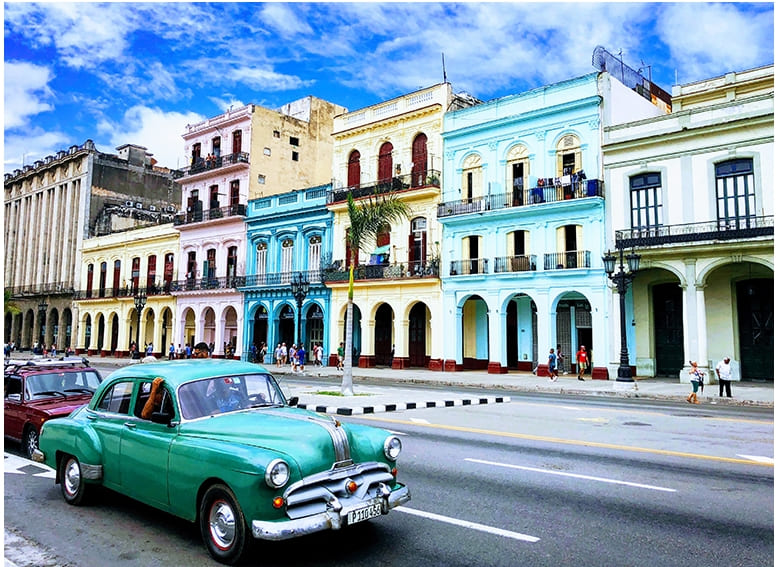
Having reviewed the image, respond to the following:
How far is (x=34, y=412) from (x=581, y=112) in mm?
25259

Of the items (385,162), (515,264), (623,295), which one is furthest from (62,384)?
(385,162)

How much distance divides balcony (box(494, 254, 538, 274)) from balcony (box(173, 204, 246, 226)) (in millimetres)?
19250

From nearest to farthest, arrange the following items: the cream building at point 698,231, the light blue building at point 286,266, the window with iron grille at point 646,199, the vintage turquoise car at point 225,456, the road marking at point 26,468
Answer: the vintage turquoise car at point 225,456
the road marking at point 26,468
the cream building at point 698,231
the window with iron grille at point 646,199
the light blue building at point 286,266

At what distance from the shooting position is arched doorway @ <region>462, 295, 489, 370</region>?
3228 centimetres

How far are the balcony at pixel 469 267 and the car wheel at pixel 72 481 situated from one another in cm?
2504

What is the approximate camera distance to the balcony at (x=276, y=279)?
37.4 metres

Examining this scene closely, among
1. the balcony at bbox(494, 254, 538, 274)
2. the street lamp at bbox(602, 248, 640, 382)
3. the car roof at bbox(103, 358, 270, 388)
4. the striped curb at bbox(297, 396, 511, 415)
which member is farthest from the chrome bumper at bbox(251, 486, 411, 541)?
the balcony at bbox(494, 254, 538, 274)

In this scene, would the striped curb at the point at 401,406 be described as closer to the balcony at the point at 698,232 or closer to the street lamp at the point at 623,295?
the street lamp at the point at 623,295

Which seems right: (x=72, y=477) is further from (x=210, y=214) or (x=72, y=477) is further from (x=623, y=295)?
(x=210, y=214)

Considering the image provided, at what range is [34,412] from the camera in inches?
366

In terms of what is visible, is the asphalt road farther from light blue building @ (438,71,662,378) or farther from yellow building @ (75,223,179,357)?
yellow building @ (75,223,179,357)

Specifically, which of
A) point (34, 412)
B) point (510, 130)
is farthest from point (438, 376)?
point (34, 412)

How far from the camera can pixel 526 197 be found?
29.3 m

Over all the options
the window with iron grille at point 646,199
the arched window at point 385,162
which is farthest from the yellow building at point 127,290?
the window with iron grille at point 646,199
